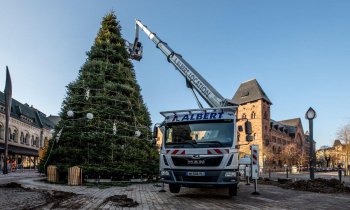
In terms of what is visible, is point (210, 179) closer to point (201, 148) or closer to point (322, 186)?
point (201, 148)

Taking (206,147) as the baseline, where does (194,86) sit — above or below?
above

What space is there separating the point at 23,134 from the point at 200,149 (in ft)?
147

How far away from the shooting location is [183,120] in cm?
1009

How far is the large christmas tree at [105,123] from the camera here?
14453 mm

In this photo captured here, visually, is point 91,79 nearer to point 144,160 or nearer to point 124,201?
point 144,160

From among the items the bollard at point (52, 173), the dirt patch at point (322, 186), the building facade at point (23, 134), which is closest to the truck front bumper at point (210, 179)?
the dirt patch at point (322, 186)

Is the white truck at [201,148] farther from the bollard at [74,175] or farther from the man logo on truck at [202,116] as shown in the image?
the bollard at [74,175]

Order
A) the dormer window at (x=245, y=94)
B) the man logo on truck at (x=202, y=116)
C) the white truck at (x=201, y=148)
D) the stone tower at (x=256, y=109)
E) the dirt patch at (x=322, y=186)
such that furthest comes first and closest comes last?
the dormer window at (x=245, y=94)
the stone tower at (x=256, y=109)
the dirt patch at (x=322, y=186)
the man logo on truck at (x=202, y=116)
the white truck at (x=201, y=148)

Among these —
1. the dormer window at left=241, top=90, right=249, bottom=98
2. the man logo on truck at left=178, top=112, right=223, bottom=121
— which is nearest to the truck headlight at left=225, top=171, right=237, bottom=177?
the man logo on truck at left=178, top=112, right=223, bottom=121

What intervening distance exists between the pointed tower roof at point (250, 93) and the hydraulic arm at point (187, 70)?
2260 inches

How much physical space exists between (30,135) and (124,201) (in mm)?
47054

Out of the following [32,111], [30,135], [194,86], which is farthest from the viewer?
[32,111]

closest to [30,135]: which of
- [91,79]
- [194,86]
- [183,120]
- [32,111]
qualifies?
[32,111]

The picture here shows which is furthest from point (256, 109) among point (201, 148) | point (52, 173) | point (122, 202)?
point (122, 202)
